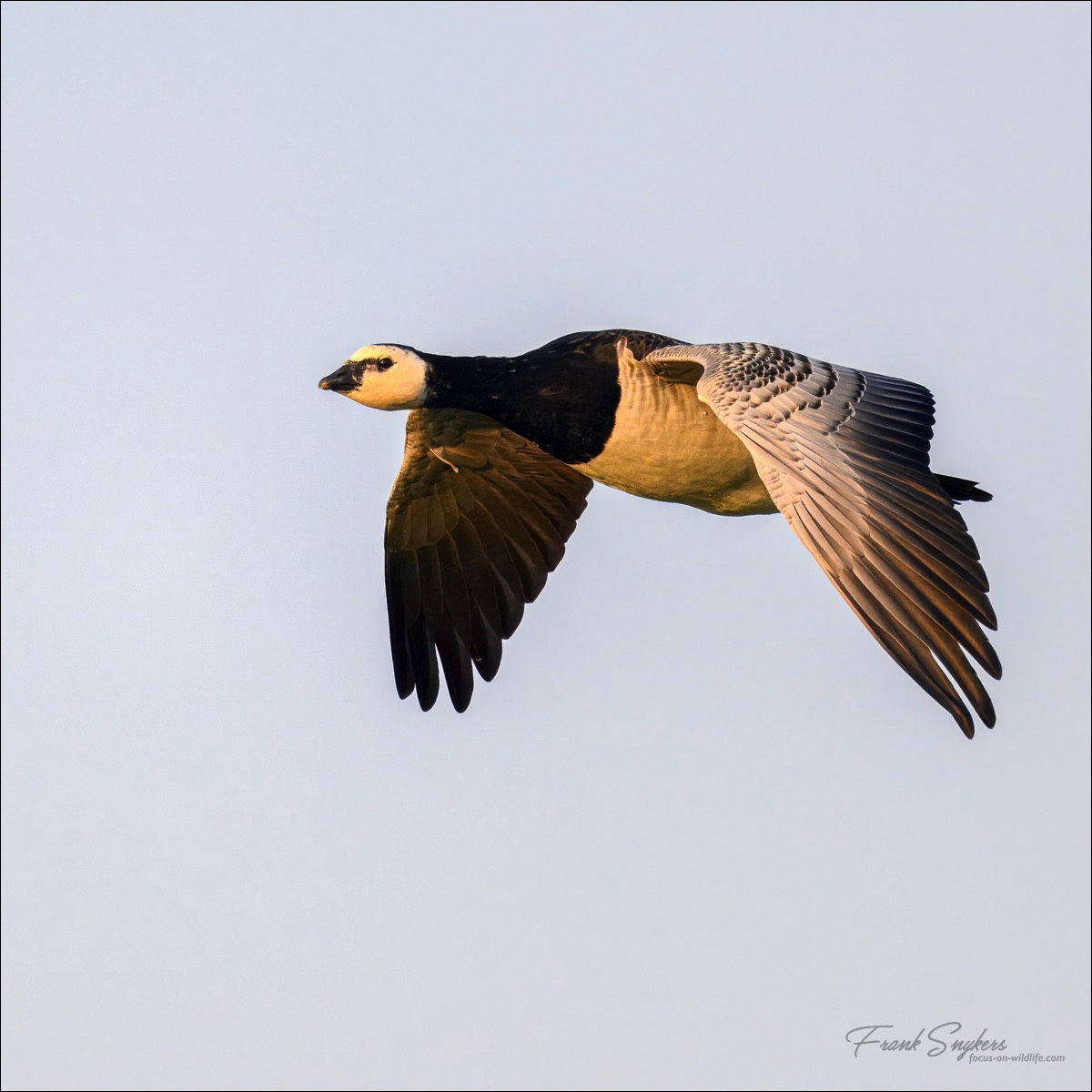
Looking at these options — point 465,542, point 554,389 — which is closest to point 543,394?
point 554,389

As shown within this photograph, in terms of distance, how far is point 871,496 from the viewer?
1056 centimetres

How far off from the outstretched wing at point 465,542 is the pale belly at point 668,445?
170cm

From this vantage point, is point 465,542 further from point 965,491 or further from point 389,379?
point 965,491

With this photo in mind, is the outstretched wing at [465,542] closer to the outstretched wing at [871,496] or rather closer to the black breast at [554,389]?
the black breast at [554,389]

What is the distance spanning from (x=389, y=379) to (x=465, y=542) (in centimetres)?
207

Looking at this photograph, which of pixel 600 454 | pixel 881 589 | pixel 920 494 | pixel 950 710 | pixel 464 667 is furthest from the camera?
pixel 464 667

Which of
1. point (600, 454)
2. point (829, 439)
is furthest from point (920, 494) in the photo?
point (600, 454)

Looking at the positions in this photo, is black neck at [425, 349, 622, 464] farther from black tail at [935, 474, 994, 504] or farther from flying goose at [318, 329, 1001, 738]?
black tail at [935, 474, 994, 504]

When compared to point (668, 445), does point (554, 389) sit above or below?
above

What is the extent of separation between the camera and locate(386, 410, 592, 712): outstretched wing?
1385cm

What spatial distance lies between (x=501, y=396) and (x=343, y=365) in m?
1.20

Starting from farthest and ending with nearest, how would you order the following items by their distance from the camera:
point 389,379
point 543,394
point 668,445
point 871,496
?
point 389,379, point 543,394, point 668,445, point 871,496

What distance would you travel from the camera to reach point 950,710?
9.34 metres

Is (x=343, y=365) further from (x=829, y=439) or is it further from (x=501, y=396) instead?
(x=829, y=439)
